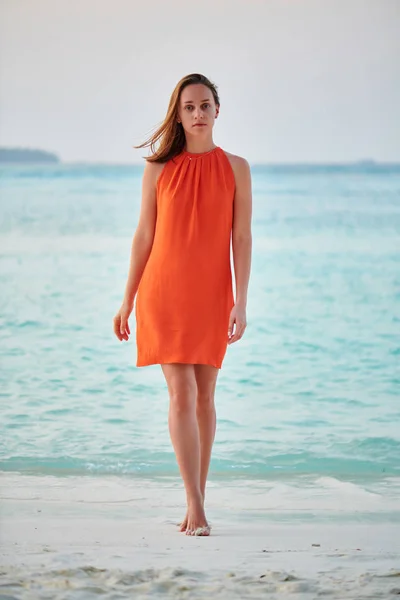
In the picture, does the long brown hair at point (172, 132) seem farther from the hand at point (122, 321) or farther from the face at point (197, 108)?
the hand at point (122, 321)

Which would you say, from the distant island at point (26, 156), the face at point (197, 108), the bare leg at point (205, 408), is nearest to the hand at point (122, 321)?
the bare leg at point (205, 408)

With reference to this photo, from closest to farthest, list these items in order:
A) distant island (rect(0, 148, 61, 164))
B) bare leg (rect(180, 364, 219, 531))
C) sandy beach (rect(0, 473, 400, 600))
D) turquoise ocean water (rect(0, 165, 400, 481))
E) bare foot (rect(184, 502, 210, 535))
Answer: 1. sandy beach (rect(0, 473, 400, 600))
2. bare foot (rect(184, 502, 210, 535))
3. bare leg (rect(180, 364, 219, 531))
4. turquoise ocean water (rect(0, 165, 400, 481))
5. distant island (rect(0, 148, 61, 164))

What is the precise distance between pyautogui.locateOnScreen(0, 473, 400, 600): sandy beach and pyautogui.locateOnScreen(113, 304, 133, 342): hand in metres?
0.55

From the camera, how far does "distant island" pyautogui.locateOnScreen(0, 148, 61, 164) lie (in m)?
9.53

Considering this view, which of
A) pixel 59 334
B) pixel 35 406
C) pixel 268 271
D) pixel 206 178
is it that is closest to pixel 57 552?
pixel 206 178

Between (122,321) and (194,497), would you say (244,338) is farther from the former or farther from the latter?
(194,497)

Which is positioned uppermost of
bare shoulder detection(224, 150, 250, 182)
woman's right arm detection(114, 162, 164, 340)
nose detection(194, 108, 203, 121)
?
nose detection(194, 108, 203, 121)

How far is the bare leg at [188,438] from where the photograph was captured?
102 inches

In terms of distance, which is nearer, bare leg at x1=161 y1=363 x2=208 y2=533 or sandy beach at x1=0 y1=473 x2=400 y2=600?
sandy beach at x1=0 y1=473 x2=400 y2=600

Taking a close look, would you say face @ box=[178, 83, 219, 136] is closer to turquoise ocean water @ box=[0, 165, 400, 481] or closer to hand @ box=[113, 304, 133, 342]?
hand @ box=[113, 304, 133, 342]

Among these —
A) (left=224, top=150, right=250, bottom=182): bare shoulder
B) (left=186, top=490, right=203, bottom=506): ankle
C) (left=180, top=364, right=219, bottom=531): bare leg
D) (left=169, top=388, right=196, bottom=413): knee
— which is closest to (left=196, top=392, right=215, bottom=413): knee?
(left=180, top=364, right=219, bottom=531): bare leg

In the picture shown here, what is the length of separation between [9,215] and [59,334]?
10.8 ft

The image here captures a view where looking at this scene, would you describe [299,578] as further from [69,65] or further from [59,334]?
[69,65]

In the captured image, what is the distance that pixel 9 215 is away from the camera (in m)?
9.82
